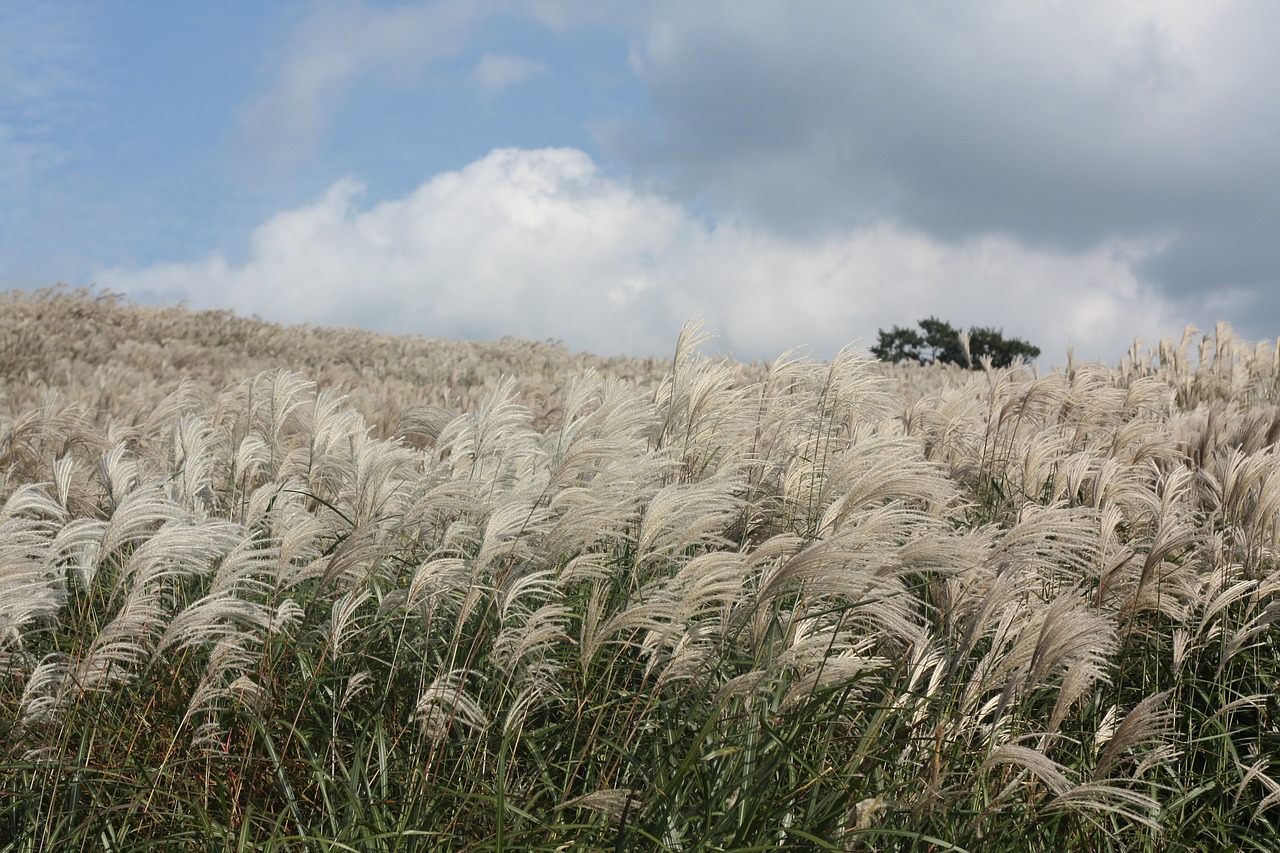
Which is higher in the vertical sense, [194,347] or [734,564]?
[194,347]

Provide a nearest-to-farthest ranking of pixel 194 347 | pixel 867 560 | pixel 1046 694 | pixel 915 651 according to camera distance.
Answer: pixel 867 560 → pixel 915 651 → pixel 1046 694 → pixel 194 347

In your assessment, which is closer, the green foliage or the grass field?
the grass field

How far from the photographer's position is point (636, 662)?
2891mm

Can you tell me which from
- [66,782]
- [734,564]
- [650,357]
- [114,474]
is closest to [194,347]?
[650,357]

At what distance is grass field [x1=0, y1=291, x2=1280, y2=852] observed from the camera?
8.09ft

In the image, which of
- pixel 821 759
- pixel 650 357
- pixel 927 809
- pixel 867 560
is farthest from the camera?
pixel 650 357

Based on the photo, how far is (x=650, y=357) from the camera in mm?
22688

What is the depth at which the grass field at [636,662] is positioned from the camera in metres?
2.47

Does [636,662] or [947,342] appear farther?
[947,342]

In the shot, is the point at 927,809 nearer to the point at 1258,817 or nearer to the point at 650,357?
the point at 1258,817

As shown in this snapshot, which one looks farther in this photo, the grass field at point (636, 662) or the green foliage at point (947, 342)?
the green foliage at point (947, 342)

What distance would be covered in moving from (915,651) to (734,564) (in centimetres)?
79

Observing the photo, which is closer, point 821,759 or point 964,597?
point 821,759

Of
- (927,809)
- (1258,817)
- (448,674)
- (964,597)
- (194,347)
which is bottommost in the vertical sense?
(1258,817)
